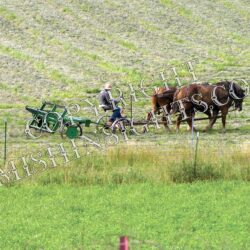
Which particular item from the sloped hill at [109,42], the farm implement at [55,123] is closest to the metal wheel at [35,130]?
the farm implement at [55,123]

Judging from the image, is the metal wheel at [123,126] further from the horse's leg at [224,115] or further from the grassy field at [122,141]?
the horse's leg at [224,115]

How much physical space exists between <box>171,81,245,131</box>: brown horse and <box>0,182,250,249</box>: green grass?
6014 mm

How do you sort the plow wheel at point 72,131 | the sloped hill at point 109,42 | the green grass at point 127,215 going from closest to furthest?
the green grass at point 127,215 → the plow wheel at point 72,131 → the sloped hill at point 109,42

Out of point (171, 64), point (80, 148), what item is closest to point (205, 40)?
point (171, 64)

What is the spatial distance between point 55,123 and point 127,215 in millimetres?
7131

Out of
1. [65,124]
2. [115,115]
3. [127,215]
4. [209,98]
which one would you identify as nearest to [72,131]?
[65,124]

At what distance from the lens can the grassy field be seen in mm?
12320

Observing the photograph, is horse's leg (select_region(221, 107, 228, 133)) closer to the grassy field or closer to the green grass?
the grassy field

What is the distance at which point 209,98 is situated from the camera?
69.9 ft

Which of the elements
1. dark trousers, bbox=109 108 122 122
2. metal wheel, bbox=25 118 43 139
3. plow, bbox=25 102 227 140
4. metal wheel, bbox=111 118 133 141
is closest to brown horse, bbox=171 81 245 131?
plow, bbox=25 102 227 140

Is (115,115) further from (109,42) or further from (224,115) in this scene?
(109,42)

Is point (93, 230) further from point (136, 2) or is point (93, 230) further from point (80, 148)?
point (136, 2)

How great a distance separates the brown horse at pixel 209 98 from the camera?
21219 millimetres

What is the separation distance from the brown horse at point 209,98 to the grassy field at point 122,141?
585 millimetres
